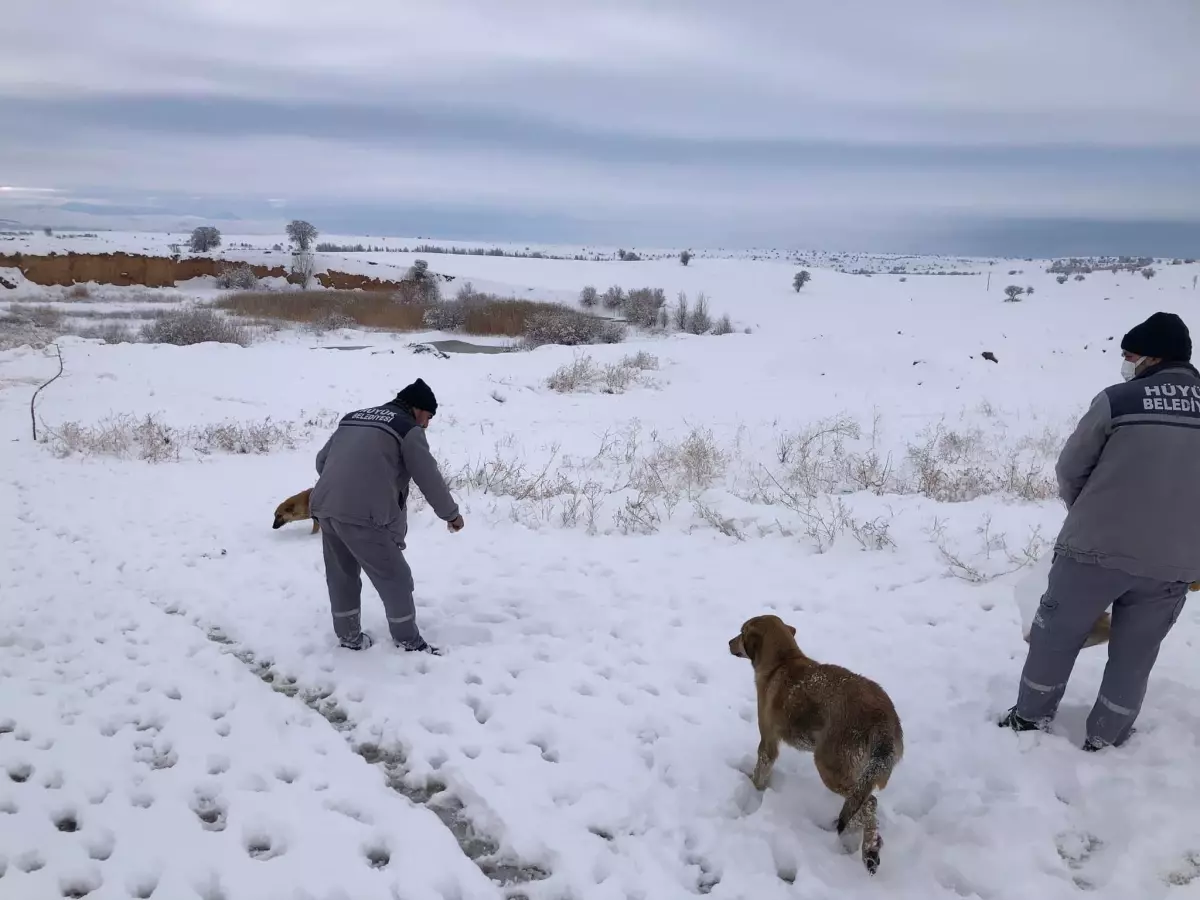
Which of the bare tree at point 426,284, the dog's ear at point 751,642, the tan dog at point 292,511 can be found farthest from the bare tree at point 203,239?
the dog's ear at point 751,642

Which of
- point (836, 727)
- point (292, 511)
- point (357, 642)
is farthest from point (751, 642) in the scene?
point (292, 511)

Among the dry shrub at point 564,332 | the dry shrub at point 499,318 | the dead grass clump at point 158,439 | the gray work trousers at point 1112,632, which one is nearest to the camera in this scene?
the gray work trousers at point 1112,632

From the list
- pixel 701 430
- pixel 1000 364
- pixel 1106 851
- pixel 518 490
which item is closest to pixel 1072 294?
Result: pixel 1000 364

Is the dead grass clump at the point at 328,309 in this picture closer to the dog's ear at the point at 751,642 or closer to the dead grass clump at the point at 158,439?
the dead grass clump at the point at 158,439

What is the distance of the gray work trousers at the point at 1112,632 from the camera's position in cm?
320

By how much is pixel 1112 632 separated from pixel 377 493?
400 centimetres

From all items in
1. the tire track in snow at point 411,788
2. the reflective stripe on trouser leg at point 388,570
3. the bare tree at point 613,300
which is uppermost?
the bare tree at point 613,300

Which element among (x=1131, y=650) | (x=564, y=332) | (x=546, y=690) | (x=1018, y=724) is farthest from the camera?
(x=564, y=332)

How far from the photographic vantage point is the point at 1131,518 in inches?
120

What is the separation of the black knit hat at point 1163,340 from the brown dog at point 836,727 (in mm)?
1935

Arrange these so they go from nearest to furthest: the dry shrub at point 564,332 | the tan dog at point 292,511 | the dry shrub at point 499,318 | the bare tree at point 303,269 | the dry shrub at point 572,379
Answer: the tan dog at point 292,511, the dry shrub at point 572,379, the dry shrub at point 564,332, the dry shrub at point 499,318, the bare tree at point 303,269

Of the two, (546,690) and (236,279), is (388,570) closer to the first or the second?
(546,690)

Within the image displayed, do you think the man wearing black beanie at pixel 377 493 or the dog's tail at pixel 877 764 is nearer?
the dog's tail at pixel 877 764

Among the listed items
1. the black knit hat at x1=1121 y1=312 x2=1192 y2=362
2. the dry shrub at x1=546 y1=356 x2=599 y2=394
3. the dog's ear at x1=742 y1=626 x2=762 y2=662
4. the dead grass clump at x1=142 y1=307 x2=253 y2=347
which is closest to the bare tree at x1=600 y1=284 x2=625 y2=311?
the dead grass clump at x1=142 y1=307 x2=253 y2=347
